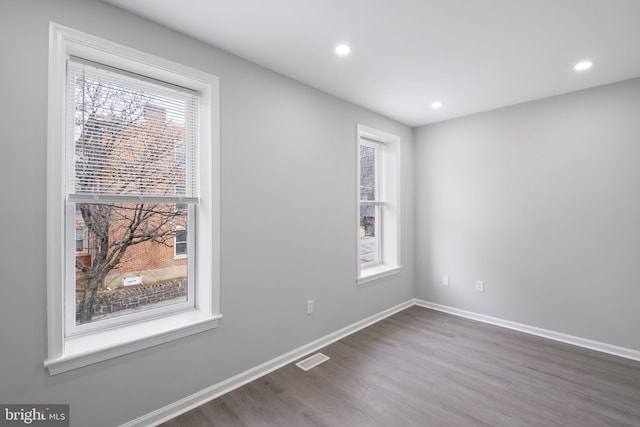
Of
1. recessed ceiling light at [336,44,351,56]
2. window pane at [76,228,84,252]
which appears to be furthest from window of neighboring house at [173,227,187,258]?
recessed ceiling light at [336,44,351,56]

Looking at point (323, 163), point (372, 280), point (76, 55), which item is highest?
point (76, 55)

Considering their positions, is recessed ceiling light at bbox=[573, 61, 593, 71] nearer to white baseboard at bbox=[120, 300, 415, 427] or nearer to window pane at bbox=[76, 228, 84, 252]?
white baseboard at bbox=[120, 300, 415, 427]

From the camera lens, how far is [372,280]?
11.8ft

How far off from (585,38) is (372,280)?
9.22 feet

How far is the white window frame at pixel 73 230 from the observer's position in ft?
5.15

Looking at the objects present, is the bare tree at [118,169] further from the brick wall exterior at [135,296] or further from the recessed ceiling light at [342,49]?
the recessed ceiling light at [342,49]

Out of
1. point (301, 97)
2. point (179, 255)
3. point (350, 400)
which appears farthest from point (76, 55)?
point (350, 400)

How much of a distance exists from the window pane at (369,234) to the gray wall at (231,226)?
42 centimetres

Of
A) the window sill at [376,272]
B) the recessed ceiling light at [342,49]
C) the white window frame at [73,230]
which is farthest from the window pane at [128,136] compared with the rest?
the window sill at [376,272]

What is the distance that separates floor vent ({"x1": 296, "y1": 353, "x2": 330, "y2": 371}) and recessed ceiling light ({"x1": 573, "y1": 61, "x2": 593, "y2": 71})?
3.31 m

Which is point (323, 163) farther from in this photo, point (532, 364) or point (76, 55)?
point (532, 364)

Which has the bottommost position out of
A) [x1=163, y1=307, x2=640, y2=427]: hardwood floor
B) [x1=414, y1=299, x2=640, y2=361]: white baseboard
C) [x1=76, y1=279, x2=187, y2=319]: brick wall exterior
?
[x1=163, y1=307, x2=640, y2=427]: hardwood floor

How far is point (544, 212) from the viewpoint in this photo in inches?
127

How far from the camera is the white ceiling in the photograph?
70.5 inches
